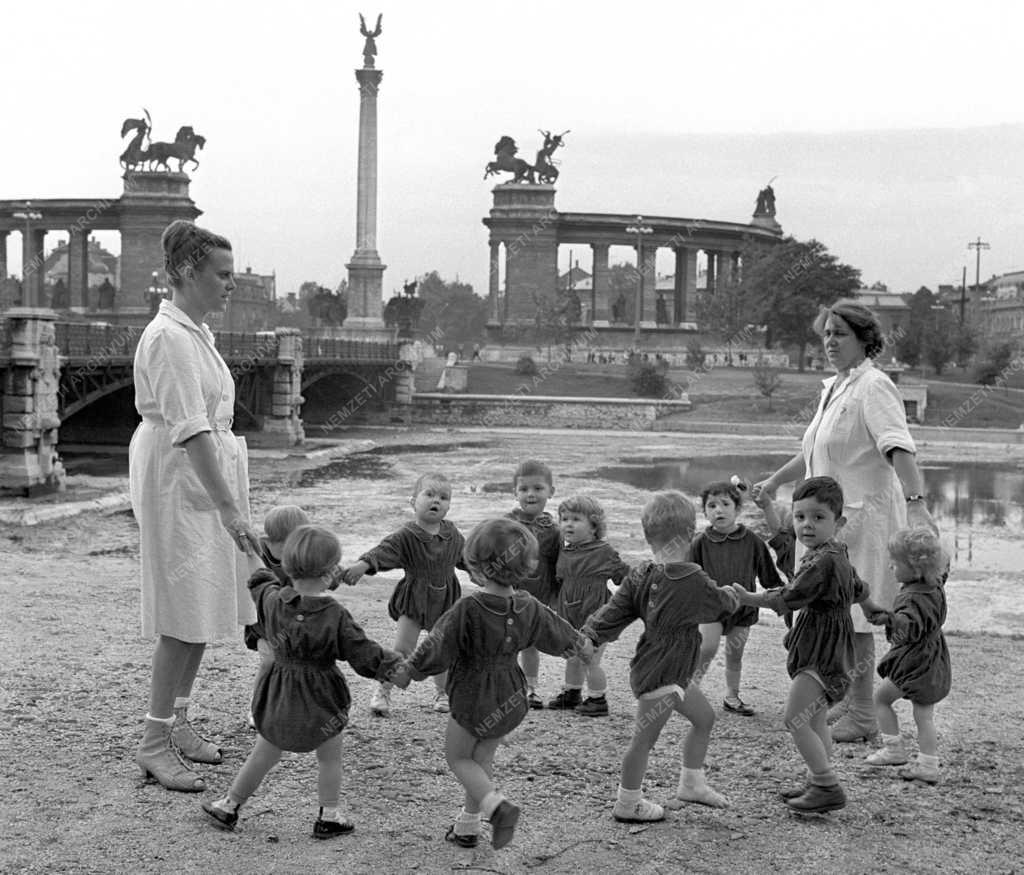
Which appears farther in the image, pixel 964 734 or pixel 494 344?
pixel 494 344

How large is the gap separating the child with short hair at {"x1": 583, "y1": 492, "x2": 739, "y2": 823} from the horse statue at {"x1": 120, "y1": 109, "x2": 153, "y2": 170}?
258ft

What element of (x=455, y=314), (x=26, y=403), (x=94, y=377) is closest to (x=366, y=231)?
(x=94, y=377)

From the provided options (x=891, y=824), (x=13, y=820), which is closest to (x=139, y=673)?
(x=13, y=820)

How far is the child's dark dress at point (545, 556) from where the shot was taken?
7.14 m

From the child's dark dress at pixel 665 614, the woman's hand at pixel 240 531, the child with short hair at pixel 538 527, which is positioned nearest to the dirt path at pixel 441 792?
the child with short hair at pixel 538 527

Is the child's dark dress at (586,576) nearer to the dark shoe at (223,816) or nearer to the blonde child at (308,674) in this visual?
the blonde child at (308,674)

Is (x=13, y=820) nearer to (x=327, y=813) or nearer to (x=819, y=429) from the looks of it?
(x=327, y=813)

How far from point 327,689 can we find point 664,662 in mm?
1404

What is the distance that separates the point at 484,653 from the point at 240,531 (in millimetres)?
1127

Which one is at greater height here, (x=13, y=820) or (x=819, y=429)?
(x=819, y=429)

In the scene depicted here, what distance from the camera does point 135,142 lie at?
7950 cm

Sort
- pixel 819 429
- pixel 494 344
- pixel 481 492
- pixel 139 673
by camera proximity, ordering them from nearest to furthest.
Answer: pixel 819 429
pixel 139 673
pixel 481 492
pixel 494 344

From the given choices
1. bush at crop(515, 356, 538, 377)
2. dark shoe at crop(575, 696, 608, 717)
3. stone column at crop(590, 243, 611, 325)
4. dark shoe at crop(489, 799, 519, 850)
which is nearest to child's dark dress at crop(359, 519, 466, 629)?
dark shoe at crop(575, 696, 608, 717)

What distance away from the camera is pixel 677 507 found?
18.0 feet
